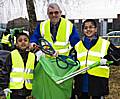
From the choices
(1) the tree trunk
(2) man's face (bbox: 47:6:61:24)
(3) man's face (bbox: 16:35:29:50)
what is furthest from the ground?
(3) man's face (bbox: 16:35:29:50)

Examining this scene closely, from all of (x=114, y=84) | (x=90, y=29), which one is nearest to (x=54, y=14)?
(x=90, y=29)

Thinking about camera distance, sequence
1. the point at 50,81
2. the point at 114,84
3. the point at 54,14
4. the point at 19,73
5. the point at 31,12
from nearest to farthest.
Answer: the point at 50,81, the point at 19,73, the point at 54,14, the point at 114,84, the point at 31,12

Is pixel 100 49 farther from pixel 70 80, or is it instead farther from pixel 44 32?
pixel 44 32

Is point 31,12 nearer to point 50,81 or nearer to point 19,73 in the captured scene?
point 19,73

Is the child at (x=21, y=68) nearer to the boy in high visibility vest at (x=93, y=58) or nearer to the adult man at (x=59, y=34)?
the adult man at (x=59, y=34)

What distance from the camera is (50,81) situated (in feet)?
12.3

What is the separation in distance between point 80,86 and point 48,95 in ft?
1.32

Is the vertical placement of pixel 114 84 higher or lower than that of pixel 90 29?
lower

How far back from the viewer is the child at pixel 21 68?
3879 mm

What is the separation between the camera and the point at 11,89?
3.92 m

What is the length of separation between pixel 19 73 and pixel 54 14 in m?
0.87

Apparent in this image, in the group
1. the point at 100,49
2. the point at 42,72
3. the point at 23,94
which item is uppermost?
the point at 100,49

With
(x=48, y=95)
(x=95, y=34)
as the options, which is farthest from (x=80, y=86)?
(x=95, y=34)

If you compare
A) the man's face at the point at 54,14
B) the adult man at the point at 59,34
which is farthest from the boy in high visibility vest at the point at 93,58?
the man's face at the point at 54,14
